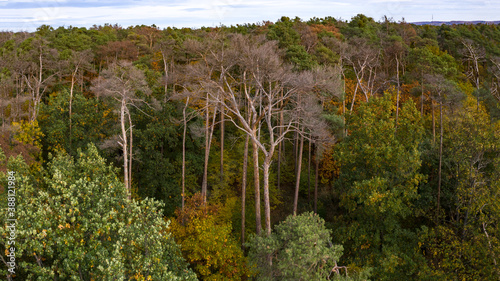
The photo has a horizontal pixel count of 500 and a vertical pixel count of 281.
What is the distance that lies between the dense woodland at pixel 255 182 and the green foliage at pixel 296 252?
0.08 m

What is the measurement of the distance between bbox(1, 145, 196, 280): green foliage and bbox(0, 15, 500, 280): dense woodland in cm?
7

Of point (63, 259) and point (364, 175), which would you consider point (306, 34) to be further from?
point (63, 259)

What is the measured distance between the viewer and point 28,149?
27.7m

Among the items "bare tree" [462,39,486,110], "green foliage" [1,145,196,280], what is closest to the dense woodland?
"green foliage" [1,145,196,280]

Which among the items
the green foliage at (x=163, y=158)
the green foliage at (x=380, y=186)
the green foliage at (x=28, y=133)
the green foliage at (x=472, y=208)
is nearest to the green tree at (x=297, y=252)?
the green foliage at (x=380, y=186)

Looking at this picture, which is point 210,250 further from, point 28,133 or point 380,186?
point 28,133

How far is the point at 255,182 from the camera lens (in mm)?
23406

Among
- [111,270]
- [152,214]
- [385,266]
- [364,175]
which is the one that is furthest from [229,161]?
[111,270]

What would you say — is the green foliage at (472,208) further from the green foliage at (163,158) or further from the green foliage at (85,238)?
the green foliage at (163,158)

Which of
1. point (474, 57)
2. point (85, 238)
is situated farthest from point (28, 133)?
point (474, 57)

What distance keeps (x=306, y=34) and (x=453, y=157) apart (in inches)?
1165

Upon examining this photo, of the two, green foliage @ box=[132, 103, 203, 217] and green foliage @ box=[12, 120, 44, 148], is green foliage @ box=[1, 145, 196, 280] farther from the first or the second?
green foliage @ box=[12, 120, 44, 148]

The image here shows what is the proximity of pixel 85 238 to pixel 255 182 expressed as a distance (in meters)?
11.8

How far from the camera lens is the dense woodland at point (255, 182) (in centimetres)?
1352
